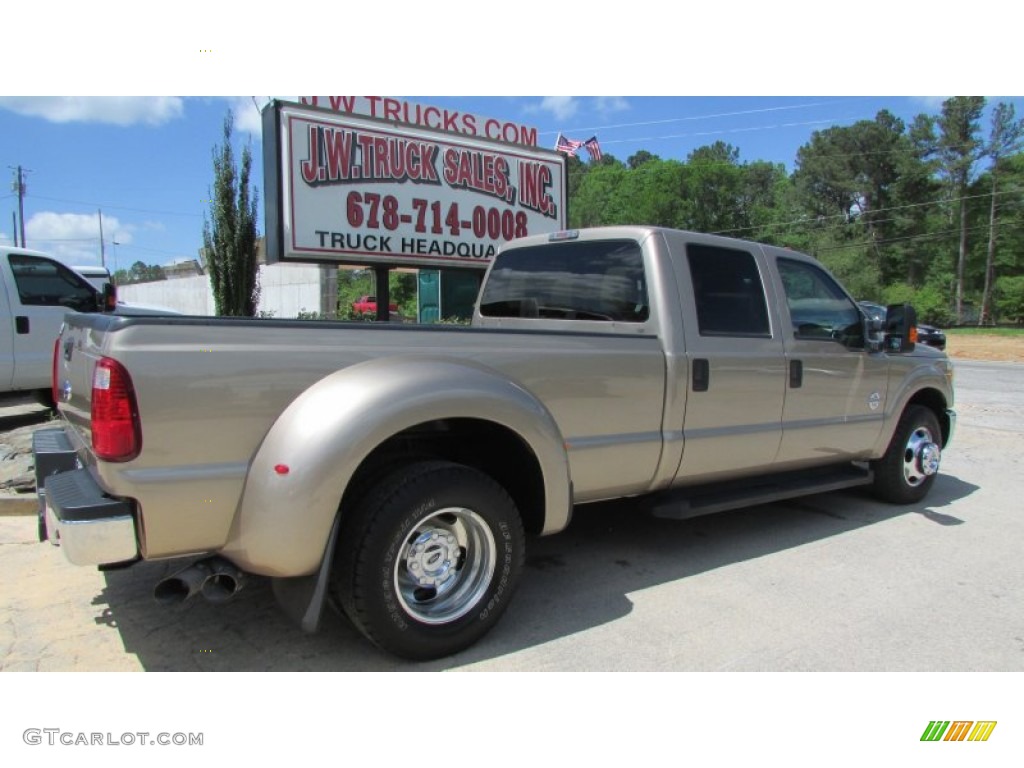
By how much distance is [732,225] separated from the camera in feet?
212

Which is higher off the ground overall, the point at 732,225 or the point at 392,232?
the point at 732,225

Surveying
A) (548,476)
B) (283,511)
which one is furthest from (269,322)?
(548,476)

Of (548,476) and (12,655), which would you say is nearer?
(12,655)

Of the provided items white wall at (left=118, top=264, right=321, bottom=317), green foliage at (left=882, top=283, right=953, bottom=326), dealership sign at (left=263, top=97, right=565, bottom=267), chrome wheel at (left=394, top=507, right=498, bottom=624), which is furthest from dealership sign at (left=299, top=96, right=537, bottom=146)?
green foliage at (left=882, top=283, right=953, bottom=326)

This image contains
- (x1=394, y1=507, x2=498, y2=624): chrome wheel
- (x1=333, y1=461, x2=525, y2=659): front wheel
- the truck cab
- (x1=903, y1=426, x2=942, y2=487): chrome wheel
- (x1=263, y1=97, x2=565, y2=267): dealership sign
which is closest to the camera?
(x1=333, y1=461, x2=525, y2=659): front wheel

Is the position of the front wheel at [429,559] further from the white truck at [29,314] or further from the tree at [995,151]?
the tree at [995,151]

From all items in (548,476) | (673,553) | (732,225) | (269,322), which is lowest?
(673,553)

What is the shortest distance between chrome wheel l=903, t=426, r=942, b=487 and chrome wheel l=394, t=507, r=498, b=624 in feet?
12.5

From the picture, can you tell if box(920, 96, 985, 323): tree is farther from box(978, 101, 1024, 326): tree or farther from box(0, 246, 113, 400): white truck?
box(0, 246, 113, 400): white truck

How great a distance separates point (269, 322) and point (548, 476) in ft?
4.44

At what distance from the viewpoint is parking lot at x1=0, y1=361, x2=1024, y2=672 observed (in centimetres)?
298

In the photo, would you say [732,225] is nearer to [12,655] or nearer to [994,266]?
[994,266]

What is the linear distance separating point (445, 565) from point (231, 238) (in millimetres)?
10559

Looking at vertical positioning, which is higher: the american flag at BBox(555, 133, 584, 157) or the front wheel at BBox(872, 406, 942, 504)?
the american flag at BBox(555, 133, 584, 157)
